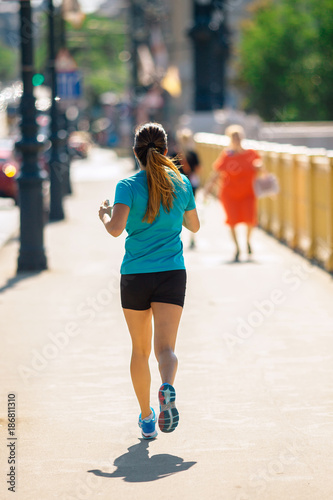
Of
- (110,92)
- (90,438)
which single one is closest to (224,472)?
(90,438)

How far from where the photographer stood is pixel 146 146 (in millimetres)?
5797

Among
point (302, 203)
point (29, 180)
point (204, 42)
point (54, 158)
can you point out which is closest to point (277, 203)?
point (302, 203)

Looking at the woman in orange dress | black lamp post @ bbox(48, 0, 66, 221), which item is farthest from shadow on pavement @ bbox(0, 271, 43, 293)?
black lamp post @ bbox(48, 0, 66, 221)

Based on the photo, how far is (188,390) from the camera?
7.11 m

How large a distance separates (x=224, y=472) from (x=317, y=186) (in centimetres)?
917

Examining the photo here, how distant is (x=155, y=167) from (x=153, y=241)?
1.30 ft

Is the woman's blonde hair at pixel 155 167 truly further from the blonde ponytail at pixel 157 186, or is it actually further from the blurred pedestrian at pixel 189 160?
the blurred pedestrian at pixel 189 160

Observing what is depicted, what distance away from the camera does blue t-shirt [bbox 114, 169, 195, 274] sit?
568 cm

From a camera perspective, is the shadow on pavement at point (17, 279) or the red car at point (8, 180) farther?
the red car at point (8, 180)

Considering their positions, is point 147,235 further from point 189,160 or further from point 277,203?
point 277,203

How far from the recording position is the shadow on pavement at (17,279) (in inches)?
475

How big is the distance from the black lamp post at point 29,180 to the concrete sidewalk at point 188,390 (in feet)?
1.13

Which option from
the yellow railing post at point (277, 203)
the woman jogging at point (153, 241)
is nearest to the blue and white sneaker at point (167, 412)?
the woman jogging at point (153, 241)

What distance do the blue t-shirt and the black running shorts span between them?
0.03 metres
